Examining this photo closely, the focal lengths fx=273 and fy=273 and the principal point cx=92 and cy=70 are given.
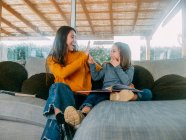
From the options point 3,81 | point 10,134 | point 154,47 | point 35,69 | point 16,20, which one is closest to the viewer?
point 10,134

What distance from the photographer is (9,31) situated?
471 centimetres

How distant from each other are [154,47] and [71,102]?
2157 millimetres

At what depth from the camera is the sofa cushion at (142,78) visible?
6.20 ft

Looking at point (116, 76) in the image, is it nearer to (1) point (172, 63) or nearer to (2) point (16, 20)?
(1) point (172, 63)

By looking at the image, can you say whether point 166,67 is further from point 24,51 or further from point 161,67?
point 24,51

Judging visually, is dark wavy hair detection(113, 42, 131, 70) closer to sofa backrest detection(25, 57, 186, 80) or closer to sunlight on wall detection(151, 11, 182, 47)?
sofa backrest detection(25, 57, 186, 80)

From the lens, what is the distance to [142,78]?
191cm

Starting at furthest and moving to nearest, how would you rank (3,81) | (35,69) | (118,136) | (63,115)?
(35,69)
(3,81)
(63,115)
(118,136)

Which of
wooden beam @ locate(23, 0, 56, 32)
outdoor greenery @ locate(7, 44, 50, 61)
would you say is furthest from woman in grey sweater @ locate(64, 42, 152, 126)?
wooden beam @ locate(23, 0, 56, 32)

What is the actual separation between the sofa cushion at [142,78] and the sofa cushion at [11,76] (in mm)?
808

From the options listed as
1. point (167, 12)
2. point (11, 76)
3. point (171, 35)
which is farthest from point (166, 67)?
point (167, 12)

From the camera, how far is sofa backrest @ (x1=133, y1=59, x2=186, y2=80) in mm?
2010

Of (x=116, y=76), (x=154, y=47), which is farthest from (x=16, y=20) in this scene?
(x=116, y=76)

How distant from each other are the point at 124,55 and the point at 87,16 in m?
3.11
